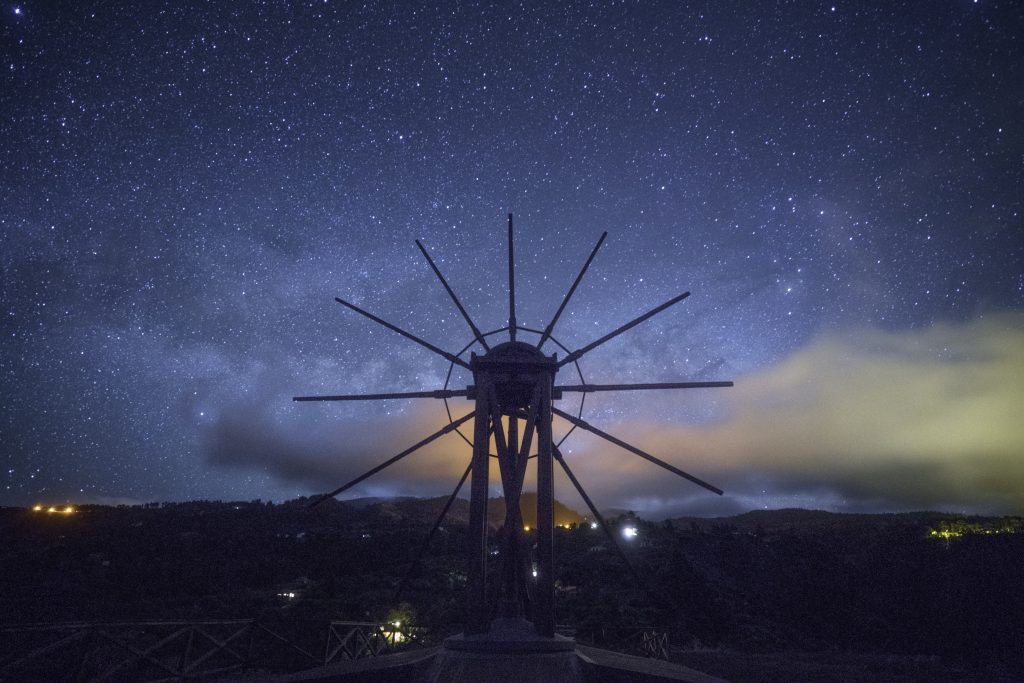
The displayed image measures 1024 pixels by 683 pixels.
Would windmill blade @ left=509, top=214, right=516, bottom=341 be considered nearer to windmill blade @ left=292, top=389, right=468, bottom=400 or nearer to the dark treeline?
windmill blade @ left=292, top=389, right=468, bottom=400

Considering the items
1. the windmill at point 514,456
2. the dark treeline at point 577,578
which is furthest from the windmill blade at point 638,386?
the dark treeline at point 577,578

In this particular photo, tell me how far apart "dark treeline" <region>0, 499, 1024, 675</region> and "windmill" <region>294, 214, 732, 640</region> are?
1747cm

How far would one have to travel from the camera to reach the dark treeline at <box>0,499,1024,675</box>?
2748cm

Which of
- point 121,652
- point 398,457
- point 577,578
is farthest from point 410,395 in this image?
point 577,578

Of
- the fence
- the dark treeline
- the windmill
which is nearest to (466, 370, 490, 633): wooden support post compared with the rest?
the windmill

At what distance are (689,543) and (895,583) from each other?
58.4 ft

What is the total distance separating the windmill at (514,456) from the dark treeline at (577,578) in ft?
57.3

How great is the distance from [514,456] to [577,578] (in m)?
32.9

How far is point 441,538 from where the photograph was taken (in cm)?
4972

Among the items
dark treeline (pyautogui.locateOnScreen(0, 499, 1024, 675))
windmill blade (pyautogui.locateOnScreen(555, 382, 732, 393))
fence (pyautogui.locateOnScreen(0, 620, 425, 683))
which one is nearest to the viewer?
fence (pyautogui.locateOnScreen(0, 620, 425, 683))

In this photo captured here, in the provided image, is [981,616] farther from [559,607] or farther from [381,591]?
[381,591]

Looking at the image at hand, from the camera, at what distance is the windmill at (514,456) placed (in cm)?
635

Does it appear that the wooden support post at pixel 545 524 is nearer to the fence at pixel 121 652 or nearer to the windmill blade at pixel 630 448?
the windmill blade at pixel 630 448

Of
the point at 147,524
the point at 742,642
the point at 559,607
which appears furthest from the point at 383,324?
the point at 147,524
